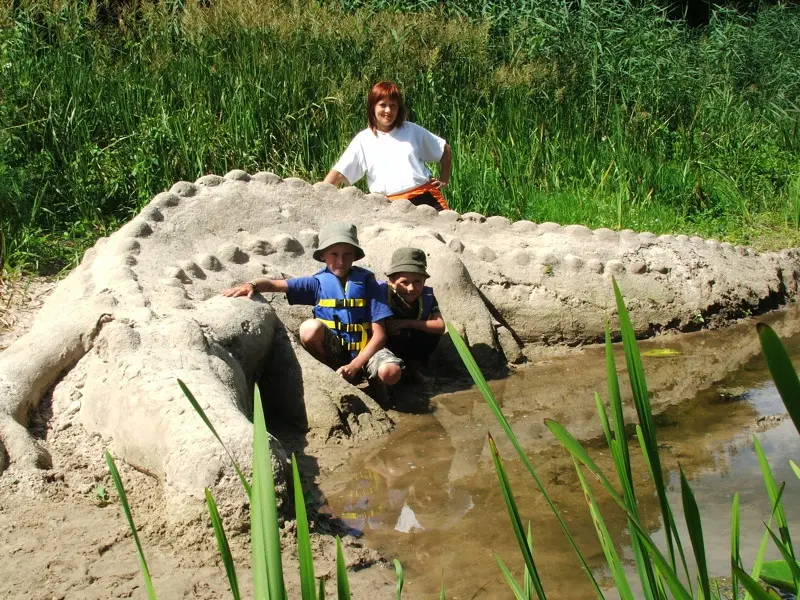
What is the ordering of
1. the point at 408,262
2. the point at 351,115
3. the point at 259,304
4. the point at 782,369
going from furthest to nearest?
1. the point at 351,115
2. the point at 408,262
3. the point at 259,304
4. the point at 782,369

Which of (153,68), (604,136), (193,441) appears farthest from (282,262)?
(604,136)

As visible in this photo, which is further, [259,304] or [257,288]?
[257,288]

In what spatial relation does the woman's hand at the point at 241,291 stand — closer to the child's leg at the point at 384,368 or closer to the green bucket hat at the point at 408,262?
the child's leg at the point at 384,368

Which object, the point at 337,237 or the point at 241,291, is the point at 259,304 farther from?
the point at 337,237

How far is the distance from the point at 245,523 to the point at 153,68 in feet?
19.0

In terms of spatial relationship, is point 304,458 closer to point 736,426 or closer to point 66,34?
point 736,426

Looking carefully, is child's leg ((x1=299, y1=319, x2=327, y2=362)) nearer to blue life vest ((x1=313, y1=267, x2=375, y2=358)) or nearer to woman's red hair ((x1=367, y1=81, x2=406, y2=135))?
blue life vest ((x1=313, y1=267, x2=375, y2=358))

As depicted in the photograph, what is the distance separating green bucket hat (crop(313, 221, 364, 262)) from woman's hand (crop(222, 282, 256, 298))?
0.45 m

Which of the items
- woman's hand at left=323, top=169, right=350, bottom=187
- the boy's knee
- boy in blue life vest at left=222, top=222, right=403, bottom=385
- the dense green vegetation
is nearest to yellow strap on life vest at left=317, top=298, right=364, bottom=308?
boy in blue life vest at left=222, top=222, right=403, bottom=385

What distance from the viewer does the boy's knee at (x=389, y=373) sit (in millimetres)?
5086

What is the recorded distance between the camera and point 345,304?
524cm

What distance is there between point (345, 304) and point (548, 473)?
1.52 meters

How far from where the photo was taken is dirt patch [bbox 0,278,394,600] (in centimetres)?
308

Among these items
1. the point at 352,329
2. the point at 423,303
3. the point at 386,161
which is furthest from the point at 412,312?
the point at 386,161
